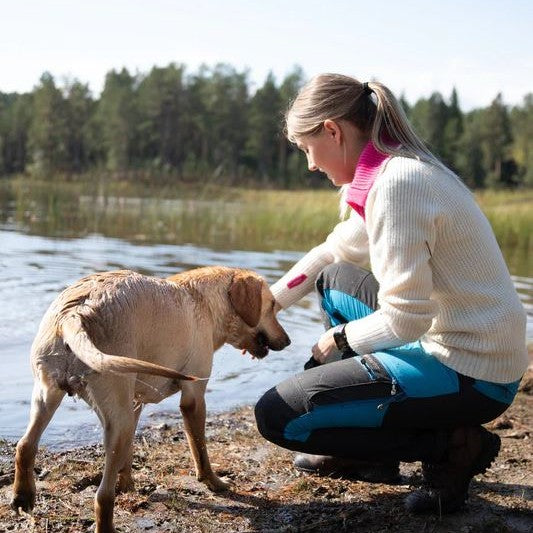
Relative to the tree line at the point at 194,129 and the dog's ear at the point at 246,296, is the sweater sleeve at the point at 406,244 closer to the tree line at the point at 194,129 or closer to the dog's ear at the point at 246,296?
the dog's ear at the point at 246,296

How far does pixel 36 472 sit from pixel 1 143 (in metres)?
89.5

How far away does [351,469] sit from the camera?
4.35 metres

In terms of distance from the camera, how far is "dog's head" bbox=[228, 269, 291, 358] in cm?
453

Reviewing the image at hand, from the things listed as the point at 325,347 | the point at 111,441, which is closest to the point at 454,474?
the point at 325,347

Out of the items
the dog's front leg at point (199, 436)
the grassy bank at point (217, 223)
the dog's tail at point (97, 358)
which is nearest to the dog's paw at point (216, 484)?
the dog's front leg at point (199, 436)

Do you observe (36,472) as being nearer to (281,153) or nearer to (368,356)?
(368,356)

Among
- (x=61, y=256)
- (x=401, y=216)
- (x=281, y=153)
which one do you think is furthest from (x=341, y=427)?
(x=281, y=153)

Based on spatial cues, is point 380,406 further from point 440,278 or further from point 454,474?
point 440,278

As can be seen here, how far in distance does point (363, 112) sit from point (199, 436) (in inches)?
74.2

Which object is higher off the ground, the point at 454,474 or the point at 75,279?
the point at 454,474

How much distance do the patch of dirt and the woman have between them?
0.79 ft

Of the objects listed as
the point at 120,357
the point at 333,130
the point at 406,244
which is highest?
the point at 333,130

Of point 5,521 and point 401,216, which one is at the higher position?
point 401,216

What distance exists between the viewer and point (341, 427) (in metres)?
3.78
